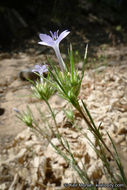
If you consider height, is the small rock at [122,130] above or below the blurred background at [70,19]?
below

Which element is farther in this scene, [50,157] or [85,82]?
[85,82]

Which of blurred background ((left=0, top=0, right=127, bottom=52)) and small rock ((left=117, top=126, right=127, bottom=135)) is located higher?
blurred background ((left=0, top=0, right=127, bottom=52))

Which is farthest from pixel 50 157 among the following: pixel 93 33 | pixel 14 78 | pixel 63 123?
pixel 93 33

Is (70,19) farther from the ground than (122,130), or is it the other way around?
(70,19)

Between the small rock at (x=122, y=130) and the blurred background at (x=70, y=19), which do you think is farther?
the blurred background at (x=70, y=19)

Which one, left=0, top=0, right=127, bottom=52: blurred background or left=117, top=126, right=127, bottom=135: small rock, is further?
left=0, top=0, right=127, bottom=52: blurred background

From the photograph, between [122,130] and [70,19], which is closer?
[122,130]

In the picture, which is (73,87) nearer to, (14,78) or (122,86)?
(122,86)

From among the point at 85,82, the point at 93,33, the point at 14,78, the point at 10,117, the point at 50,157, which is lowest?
the point at 50,157
